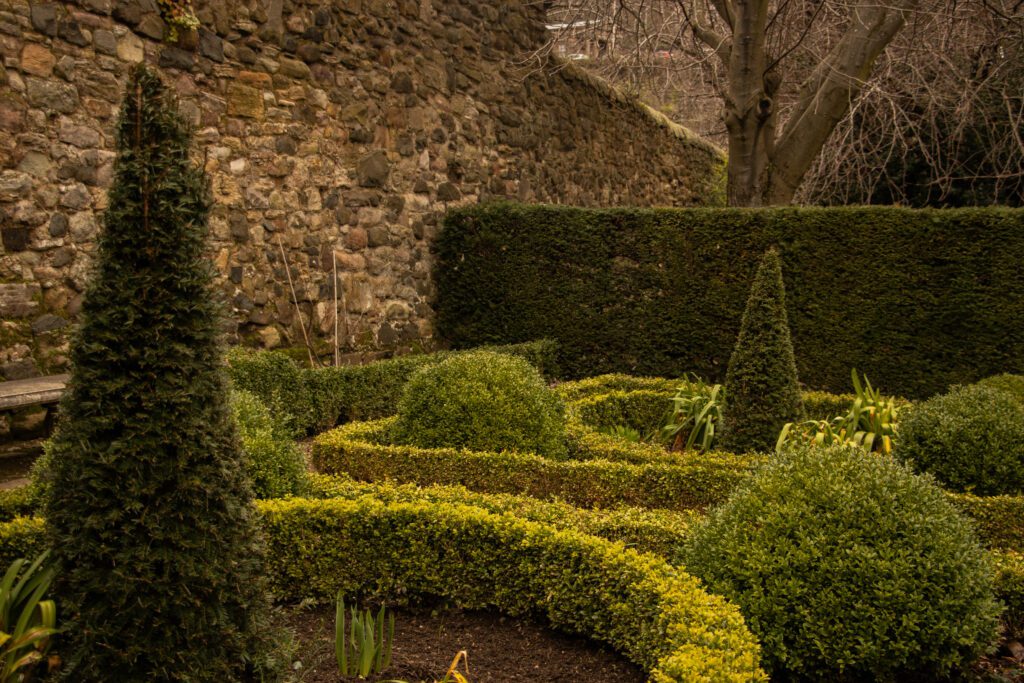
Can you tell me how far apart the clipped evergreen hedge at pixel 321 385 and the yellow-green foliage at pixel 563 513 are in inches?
76.2

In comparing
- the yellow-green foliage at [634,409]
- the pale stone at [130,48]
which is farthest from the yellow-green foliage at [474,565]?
the pale stone at [130,48]

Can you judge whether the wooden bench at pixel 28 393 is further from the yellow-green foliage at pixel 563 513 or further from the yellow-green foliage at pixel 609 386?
the yellow-green foliage at pixel 609 386

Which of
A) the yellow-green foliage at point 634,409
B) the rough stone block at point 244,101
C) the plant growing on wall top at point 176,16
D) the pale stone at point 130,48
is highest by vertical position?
the plant growing on wall top at point 176,16

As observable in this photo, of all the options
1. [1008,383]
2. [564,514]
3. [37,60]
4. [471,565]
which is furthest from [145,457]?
[1008,383]

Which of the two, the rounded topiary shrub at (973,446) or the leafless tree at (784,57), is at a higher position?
the leafless tree at (784,57)

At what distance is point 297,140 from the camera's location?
7.84 m

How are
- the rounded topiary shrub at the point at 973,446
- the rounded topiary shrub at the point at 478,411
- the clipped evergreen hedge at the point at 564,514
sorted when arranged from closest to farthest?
the clipped evergreen hedge at the point at 564,514 < the rounded topiary shrub at the point at 973,446 < the rounded topiary shrub at the point at 478,411

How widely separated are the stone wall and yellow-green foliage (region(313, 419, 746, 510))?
Answer: 254 cm

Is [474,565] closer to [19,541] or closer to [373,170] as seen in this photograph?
[19,541]

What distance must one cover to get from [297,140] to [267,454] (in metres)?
4.47

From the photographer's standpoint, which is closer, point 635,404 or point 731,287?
point 635,404

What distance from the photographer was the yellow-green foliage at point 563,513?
12.8 ft

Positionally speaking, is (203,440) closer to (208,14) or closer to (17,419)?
(17,419)

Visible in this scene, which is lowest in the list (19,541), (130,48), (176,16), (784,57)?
(19,541)
